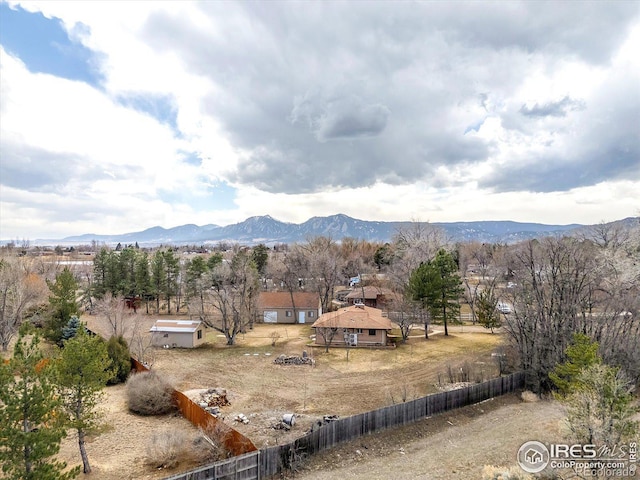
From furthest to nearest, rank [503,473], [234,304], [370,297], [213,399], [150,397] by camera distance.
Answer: [370,297]
[234,304]
[213,399]
[150,397]
[503,473]

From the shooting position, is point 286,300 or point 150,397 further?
point 286,300

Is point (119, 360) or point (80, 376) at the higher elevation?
point (80, 376)

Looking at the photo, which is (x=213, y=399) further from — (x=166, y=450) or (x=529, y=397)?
(x=529, y=397)

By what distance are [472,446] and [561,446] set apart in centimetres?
340

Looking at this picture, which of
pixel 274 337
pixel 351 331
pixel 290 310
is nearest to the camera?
pixel 351 331

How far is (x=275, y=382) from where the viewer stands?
27.5 metres

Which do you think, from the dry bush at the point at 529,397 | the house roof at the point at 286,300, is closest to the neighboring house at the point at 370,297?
the house roof at the point at 286,300

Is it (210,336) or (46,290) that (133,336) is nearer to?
(210,336)

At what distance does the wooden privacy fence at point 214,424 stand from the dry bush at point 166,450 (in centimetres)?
135

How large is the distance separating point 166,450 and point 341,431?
7438 mm

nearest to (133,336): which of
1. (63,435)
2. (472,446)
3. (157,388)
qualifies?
(157,388)

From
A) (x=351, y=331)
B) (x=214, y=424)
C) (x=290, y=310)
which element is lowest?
(x=351, y=331)

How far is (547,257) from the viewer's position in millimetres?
27375

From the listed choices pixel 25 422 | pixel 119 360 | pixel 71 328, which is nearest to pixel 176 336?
pixel 71 328
